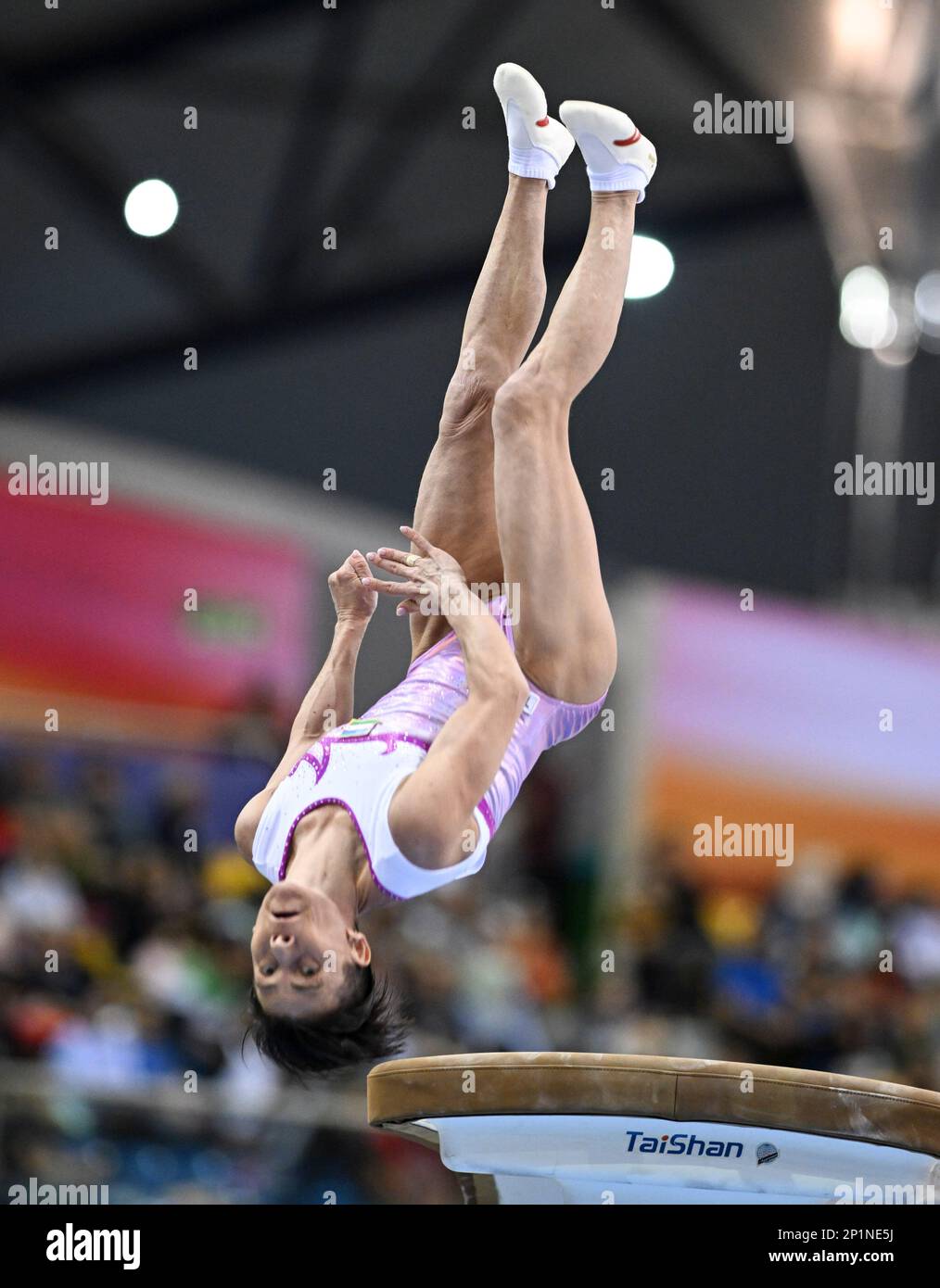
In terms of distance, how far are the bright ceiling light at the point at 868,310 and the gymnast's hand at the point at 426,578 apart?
901 cm

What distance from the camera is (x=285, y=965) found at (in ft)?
14.0

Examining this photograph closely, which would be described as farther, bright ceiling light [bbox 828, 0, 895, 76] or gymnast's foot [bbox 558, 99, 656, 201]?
bright ceiling light [bbox 828, 0, 895, 76]

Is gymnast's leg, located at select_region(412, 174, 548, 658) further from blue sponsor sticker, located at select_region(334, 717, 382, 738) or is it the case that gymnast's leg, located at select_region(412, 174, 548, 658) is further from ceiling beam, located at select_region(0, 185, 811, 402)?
ceiling beam, located at select_region(0, 185, 811, 402)

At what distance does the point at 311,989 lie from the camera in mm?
4281

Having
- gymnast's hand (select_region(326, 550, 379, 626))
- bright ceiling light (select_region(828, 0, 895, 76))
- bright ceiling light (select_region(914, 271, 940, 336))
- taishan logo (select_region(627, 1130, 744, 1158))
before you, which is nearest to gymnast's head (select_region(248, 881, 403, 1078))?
taishan logo (select_region(627, 1130, 744, 1158))

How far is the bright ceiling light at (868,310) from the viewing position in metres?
12.7

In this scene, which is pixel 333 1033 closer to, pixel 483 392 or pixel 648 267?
pixel 483 392

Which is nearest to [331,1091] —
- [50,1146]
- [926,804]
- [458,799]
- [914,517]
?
[50,1146]

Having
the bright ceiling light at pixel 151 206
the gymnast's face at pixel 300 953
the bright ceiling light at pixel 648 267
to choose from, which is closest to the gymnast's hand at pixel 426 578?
the gymnast's face at pixel 300 953

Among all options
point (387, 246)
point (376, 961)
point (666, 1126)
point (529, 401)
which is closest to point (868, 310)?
point (387, 246)

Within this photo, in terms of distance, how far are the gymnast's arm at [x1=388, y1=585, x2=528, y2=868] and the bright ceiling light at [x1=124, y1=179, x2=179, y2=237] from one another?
6297 mm

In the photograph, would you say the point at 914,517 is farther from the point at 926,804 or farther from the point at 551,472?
the point at 551,472

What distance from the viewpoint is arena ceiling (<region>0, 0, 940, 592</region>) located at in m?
10.9
